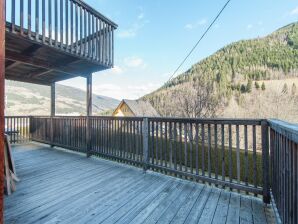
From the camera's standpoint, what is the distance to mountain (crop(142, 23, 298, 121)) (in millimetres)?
17984

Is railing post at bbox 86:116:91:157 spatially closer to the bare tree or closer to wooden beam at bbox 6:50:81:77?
wooden beam at bbox 6:50:81:77

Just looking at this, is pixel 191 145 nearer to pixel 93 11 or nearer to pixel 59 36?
pixel 59 36

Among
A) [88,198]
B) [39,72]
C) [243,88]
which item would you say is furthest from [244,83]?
[88,198]

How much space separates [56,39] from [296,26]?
42185 millimetres

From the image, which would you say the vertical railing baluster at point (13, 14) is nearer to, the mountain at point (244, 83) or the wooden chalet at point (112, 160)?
the wooden chalet at point (112, 160)

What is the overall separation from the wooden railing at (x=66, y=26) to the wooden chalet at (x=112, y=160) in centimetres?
2

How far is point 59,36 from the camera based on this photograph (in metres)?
4.32

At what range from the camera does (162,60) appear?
24.1 m

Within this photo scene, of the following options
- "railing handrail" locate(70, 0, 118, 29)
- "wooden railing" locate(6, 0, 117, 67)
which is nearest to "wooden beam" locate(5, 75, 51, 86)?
"wooden railing" locate(6, 0, 117, 67)

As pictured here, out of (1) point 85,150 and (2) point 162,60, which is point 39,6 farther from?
(2) point 162,60

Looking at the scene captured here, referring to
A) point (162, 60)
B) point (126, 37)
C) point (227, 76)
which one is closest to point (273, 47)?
point (227, 76)

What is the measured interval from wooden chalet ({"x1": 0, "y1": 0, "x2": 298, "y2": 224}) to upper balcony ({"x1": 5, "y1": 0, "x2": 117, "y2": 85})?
2cm

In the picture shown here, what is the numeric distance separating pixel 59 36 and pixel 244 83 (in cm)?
2829

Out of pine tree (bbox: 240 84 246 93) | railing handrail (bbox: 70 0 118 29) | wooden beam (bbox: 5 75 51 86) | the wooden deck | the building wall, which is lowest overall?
the wooden deck
